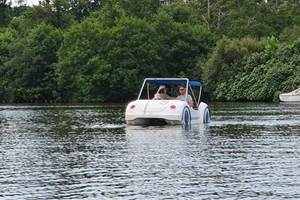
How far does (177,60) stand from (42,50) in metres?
17.7

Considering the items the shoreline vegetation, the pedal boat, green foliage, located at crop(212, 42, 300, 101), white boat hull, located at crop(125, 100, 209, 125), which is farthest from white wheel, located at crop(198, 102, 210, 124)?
the shoreline vegetation

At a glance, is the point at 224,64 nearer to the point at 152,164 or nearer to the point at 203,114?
the point at 203,114

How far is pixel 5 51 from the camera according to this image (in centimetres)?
10612

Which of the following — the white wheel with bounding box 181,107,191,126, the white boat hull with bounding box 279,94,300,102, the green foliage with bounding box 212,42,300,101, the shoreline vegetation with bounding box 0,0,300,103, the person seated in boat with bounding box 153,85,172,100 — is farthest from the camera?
the shoreline vegetation with bounding box 0,0,300,103

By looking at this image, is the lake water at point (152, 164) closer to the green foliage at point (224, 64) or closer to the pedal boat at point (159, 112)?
the pedal boat at point (159, 112)

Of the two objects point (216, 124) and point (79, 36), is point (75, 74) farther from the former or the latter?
point (216, 124)

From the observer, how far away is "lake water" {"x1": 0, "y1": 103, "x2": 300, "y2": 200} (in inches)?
578

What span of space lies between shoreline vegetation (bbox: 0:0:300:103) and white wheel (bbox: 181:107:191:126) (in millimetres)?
45916

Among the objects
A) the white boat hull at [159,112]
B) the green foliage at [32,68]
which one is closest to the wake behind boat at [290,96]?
the green foliage at [32,68]

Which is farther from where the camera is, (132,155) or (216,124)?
(216,124)

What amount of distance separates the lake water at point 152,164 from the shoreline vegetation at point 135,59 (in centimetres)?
5319

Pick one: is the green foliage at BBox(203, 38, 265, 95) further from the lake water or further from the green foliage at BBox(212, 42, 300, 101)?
the lake water

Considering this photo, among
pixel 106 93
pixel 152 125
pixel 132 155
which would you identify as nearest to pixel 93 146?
pixel 132 155

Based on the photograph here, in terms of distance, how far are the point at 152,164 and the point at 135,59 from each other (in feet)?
243
